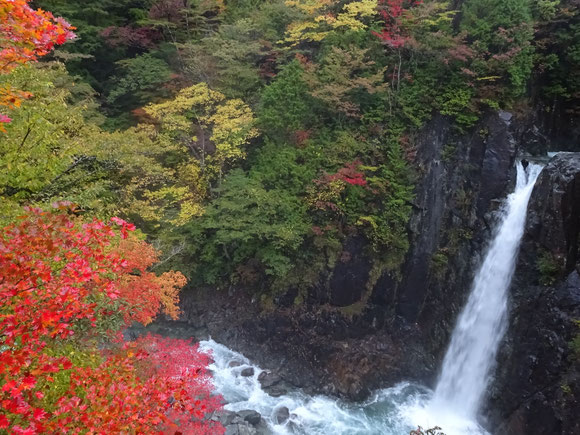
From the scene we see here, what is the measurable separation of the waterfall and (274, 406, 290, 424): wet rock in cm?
500

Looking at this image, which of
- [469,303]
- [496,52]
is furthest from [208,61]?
[469,303]

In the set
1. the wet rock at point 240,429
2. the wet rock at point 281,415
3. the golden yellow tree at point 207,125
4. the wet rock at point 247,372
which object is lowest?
the wet rock at point 281,415

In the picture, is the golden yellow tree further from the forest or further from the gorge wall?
the gorge wall

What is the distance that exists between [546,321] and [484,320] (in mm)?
2130

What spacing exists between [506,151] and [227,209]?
10.3 m

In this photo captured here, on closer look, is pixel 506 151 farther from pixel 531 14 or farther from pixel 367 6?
pixel 367 6

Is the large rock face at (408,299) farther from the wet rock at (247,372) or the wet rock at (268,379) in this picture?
the wet rock at (247,372)

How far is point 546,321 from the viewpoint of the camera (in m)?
9.91

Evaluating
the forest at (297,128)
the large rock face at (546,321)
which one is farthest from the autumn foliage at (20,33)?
the large rock face at (546,321)

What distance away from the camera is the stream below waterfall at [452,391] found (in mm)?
11445

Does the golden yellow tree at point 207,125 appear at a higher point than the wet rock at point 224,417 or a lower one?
higher

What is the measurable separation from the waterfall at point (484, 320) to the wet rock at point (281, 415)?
16.4ft

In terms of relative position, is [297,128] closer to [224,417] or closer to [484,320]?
[484,320]

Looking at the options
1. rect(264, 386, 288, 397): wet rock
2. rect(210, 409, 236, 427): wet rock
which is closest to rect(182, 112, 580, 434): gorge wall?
rect(264, 386, 288, 397): wet rock
